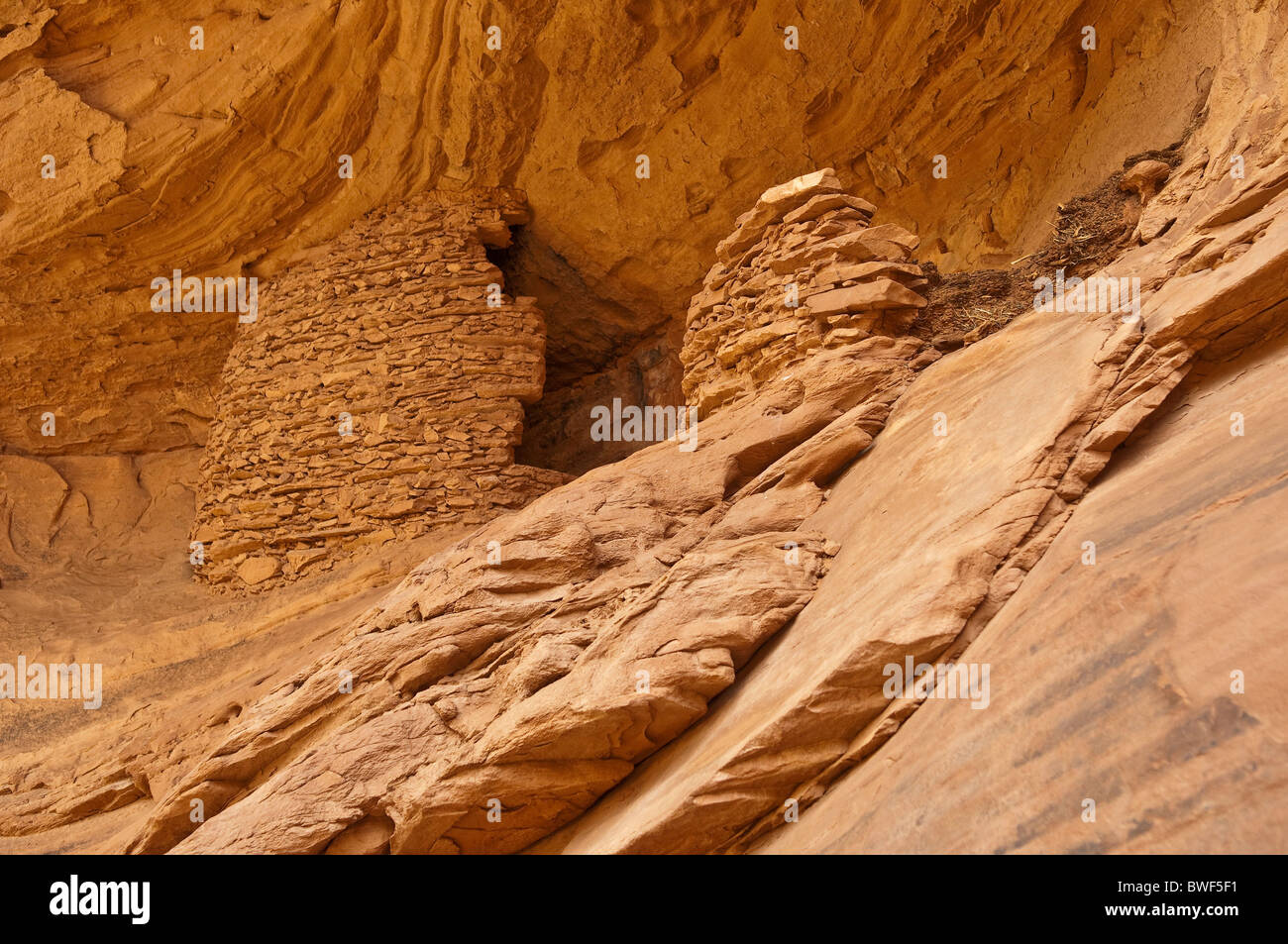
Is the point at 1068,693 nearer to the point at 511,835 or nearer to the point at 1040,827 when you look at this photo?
the point at 1040,827

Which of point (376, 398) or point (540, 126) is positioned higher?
point (540, 126)

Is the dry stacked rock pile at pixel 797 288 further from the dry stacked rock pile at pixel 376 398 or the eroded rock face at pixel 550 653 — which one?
the dry stacked rock pile at pixel 376 398

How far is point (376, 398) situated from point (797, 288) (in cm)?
Result: 444

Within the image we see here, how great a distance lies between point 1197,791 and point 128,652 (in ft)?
24.5

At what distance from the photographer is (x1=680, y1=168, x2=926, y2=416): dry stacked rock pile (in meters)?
5.05

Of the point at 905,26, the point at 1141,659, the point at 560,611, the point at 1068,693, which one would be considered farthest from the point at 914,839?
the point at 905,26

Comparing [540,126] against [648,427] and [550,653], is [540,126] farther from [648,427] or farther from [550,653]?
[550,653]

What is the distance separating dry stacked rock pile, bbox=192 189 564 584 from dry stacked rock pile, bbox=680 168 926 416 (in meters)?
2.83

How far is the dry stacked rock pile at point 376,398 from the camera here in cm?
815

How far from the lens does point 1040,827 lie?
89.9 inches

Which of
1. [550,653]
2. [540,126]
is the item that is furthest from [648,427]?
[550,653]

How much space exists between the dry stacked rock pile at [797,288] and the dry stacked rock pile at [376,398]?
9.28 ft

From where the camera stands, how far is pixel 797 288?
5246 millimetres

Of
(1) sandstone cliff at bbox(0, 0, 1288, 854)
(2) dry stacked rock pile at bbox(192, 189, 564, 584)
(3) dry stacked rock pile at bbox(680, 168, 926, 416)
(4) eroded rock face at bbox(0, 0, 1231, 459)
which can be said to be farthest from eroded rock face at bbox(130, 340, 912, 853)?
(4) eroded rock face at bbox(0, 0, 1231, 459)
